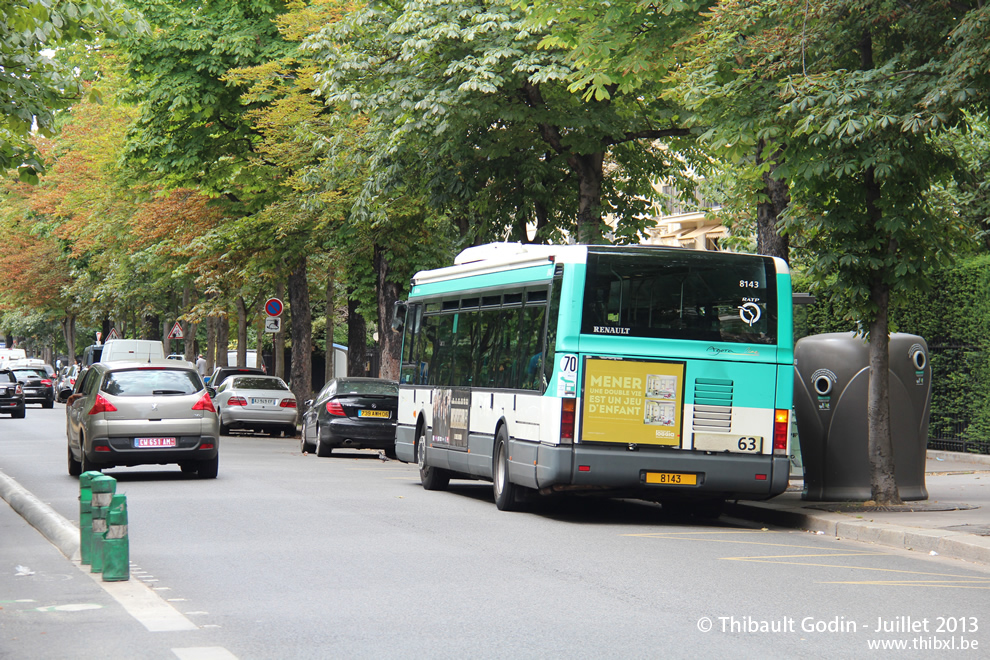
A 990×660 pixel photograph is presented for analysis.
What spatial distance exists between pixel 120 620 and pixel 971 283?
17.9 meters

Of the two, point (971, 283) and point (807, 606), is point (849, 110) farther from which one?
point (971, 283)

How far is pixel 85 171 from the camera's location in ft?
156

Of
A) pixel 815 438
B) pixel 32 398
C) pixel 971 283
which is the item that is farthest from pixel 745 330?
pixel 32 398

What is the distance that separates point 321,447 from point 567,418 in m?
12.4

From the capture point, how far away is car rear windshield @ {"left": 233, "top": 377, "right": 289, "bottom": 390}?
33.7m

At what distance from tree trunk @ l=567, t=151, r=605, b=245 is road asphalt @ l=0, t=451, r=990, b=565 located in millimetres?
6919

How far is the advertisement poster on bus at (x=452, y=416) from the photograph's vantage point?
1714 cm

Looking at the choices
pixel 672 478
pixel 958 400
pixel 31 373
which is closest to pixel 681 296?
pixel 672 478

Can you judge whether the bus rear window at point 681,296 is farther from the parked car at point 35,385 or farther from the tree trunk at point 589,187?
the parked car at point 35,385

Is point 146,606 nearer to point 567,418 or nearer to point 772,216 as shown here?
point 567,418

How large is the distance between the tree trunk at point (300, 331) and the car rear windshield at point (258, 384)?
5.70ft

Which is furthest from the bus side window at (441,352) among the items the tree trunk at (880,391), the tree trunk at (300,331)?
the tree trunk at (300,331)

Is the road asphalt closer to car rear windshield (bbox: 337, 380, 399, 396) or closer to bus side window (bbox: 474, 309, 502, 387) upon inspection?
bus side window (bbox: 474, 309, 502, 387)

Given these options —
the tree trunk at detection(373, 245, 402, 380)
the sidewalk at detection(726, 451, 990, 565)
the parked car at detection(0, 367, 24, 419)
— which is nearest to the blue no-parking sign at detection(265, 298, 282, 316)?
the tree trunk at detection(373, 245, 402, 380)
